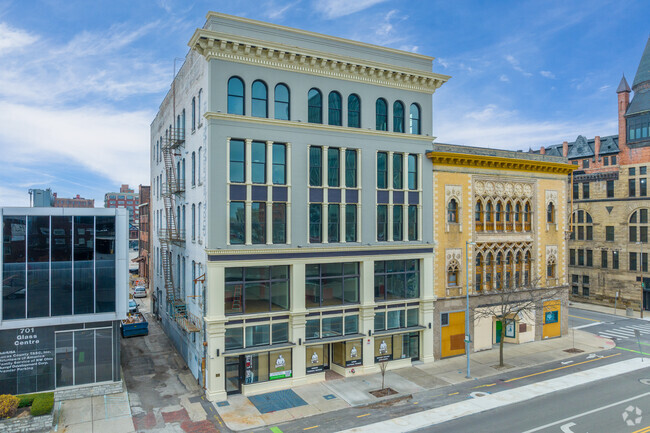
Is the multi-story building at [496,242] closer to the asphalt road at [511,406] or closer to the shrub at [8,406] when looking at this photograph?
the asphalt road at [511,406]

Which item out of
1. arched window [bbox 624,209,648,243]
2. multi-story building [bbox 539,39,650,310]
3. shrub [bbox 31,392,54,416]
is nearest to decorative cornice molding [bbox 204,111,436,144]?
shrub [bbox 31,392,54,416]

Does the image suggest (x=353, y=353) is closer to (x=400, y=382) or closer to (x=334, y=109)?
(x=400, y=382)

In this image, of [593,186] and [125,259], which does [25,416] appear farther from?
[593,186]

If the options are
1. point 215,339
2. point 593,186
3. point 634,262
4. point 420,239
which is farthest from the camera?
point 593,186

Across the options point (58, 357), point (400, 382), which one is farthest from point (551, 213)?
point (58, 357)

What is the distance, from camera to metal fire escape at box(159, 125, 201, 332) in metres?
31.5

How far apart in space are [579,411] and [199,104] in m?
26.8

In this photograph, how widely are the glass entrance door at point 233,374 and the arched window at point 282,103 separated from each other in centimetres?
1433

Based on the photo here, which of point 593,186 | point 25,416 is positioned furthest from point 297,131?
point 593,186

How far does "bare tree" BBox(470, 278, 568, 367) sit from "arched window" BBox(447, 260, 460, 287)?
219cm

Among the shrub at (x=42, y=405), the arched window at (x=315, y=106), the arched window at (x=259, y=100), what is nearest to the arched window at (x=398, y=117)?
the arched window at (x=315, y=106)

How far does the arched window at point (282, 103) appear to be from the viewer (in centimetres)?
2738

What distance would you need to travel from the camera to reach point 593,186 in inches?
2218

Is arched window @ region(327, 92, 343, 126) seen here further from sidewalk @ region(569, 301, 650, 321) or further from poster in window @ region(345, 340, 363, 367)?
sidewalk @ region(569, 301, 650, 321)
